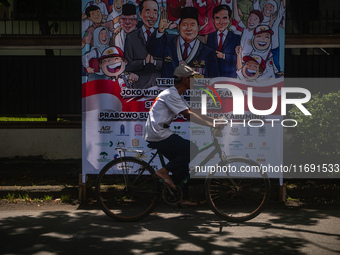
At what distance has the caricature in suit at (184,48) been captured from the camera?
24.0ft

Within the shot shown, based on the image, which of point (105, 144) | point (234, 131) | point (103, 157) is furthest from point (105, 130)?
point (234, 131)

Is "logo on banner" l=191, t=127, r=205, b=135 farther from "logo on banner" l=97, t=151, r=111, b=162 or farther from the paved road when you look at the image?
"logo on banner" l=97, t=151, r=111, b=162

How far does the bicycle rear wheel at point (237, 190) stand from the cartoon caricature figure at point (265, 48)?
74.0 inches

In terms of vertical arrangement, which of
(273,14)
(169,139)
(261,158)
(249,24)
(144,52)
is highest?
(273,14)

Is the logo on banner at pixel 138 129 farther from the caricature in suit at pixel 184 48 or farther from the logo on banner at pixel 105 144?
the caricature in suit at pixel 184 48

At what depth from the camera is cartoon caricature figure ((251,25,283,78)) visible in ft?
24.0

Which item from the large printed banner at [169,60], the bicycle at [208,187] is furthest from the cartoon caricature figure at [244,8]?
the bicycle at [208,187]

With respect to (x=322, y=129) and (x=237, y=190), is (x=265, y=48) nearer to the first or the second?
(x=322, y=129)

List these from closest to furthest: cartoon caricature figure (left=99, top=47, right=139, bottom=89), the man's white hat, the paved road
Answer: the paved road
the man's white hat
cartoon caricature figure (left=99, top=47, right=139, bottom=89)

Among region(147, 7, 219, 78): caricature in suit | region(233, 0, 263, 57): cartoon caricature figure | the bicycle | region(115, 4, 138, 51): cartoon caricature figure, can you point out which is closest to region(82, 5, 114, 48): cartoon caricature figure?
region(115, 4, 138, 51): cartoon caricature figure

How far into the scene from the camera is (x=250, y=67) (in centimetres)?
740

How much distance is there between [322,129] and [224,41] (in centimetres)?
215

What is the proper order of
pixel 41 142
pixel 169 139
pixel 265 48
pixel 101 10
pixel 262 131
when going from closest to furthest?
pixel 169 139
pixel 101 10
pixel 265 48
pixel 262 131
pixel 41 142

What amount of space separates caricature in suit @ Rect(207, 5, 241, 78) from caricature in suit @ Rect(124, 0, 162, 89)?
881mm
